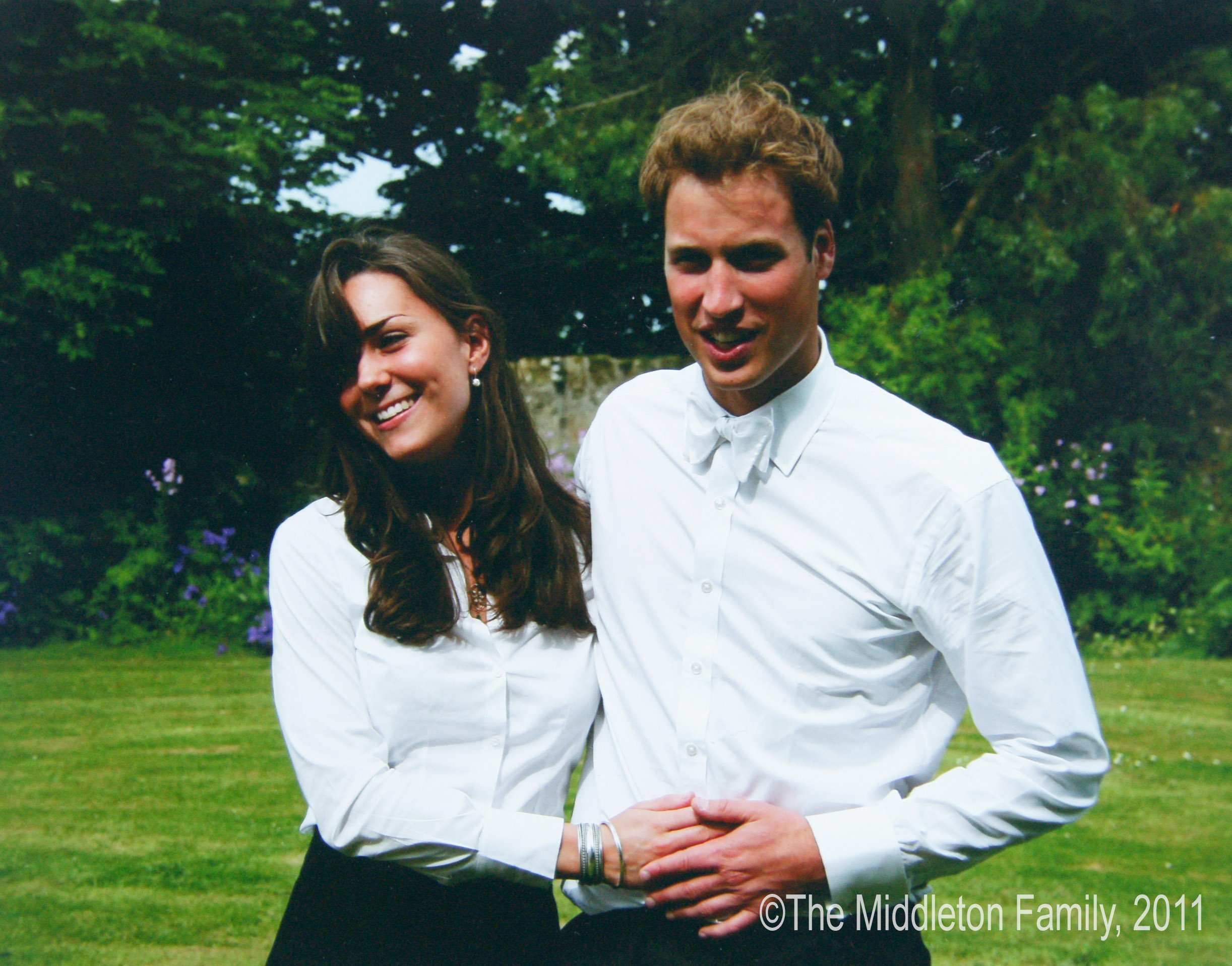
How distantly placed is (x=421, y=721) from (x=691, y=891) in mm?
642

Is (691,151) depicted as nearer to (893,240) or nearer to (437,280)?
(437,280)

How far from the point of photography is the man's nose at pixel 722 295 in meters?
2.11

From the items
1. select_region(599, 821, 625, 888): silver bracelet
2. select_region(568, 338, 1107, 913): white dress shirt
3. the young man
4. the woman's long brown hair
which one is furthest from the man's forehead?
select_region(599, 821, 625, 888): silver bracelet

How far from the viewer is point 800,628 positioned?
210 cm

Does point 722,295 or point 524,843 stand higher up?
point 722,295

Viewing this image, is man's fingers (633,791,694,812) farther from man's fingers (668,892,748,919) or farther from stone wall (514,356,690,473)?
stone wall (514,356,690,473)

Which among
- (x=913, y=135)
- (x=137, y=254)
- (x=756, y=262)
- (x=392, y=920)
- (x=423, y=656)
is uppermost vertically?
(x=913, y=135)

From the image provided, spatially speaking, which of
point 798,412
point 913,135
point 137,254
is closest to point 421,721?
point 798,412

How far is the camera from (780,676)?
6.88ft

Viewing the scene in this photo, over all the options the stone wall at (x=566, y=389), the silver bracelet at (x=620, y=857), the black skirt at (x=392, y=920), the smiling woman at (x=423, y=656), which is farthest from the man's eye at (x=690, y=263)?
the stone wall at (x=566, y=389)

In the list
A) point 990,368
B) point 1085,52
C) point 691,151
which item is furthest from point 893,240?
point 691,151

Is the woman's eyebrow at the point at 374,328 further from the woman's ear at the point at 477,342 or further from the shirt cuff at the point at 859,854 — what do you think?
the shirt cuff at the point at 859,854

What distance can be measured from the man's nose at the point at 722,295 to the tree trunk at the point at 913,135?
699 centimetres

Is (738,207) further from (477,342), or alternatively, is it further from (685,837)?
(685,837)
